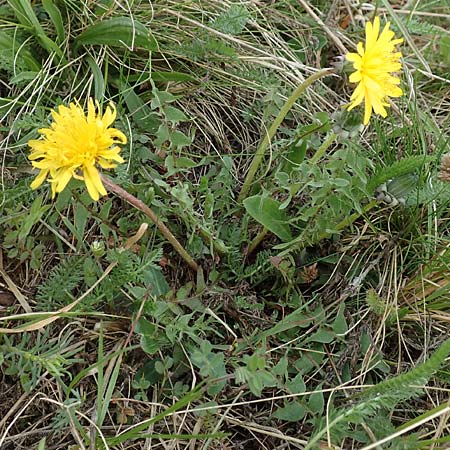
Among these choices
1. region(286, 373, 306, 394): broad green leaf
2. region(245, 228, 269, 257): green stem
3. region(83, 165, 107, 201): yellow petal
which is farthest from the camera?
region(245, 228, 269, 257): green stem

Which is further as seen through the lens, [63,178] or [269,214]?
[269,214]

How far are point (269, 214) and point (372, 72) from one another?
368mm

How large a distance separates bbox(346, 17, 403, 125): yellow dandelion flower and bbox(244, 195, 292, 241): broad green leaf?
12.1 inches

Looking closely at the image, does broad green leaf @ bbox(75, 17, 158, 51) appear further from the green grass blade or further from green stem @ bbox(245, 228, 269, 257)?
green stem @ bbox(245, 228, 269, 257)

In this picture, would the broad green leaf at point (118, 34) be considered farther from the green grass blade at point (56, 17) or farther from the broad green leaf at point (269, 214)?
the broad green leaf at point (269, 214)

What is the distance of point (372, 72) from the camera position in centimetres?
117

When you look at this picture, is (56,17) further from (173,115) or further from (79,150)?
(79,150)

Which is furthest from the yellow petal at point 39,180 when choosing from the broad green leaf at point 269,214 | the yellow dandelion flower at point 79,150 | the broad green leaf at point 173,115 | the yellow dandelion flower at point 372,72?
the yellow dandelion flower at point 372,72

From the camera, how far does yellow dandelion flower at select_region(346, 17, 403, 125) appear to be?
1126mm

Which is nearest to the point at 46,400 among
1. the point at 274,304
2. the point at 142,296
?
the point at 142,296

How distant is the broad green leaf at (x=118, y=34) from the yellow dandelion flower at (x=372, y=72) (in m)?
0.56

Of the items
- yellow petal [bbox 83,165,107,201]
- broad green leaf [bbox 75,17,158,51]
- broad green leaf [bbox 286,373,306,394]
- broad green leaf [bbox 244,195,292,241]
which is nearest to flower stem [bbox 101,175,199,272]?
yellow petal [bbox 83,165,107,201]

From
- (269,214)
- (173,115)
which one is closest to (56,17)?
(173,115)

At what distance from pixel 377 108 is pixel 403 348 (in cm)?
58
